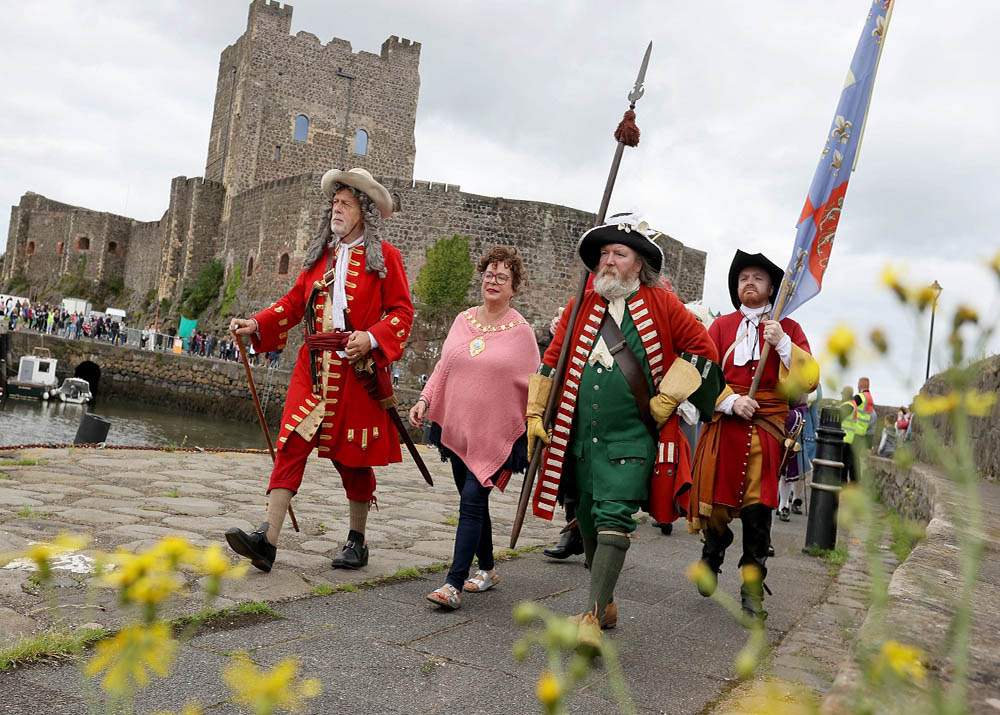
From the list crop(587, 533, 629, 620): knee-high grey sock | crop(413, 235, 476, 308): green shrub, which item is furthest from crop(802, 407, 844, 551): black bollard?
crop(413, 235, 476, 308): green shrub

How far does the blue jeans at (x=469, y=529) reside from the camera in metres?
4.04

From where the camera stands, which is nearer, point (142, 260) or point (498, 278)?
point (498, 278)

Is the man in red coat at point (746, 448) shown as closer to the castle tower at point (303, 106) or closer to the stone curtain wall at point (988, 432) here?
the stone curtain wall at point (988, 432)

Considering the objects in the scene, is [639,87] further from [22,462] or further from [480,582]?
[22,462]

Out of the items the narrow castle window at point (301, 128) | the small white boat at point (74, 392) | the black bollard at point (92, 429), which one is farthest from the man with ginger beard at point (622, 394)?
the narrow castle window at point (301, 128)

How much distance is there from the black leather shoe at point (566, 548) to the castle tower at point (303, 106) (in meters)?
38.5

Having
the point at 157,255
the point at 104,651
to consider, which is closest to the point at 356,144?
the point at 157,255

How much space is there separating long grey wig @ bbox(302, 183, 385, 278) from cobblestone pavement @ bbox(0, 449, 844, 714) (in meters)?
1.48

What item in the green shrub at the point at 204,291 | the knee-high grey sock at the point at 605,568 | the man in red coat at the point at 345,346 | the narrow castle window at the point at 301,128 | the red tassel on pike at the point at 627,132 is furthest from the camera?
the narrow castle window at the point at 301,128

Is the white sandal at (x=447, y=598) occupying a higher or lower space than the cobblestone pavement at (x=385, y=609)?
higher

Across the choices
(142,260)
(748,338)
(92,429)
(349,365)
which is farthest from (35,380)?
(748,338)

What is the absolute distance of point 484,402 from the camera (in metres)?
4.45

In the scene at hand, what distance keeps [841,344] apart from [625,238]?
3044 millimetres

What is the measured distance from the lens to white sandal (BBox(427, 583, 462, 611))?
3.83m
